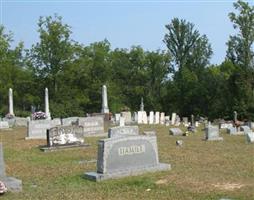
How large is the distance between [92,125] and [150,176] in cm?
1161

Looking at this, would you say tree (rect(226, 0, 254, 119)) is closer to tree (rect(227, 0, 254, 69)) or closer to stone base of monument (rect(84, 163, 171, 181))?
tree (rect(227, 0, 254, 69))

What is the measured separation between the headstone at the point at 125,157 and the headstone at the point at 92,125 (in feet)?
34.0

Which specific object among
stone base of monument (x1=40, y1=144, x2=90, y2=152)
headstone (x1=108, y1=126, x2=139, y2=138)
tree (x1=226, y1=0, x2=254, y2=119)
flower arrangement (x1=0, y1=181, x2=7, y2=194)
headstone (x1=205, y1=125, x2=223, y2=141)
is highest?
tree (x1=226, y1=0, x2=254, y2=119)

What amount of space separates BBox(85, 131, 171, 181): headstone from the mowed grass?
26 centimetres

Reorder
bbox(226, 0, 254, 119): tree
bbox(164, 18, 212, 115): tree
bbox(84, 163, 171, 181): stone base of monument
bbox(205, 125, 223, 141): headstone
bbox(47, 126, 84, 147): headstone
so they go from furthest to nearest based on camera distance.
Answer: bbox(164, 18, 212, 115): tree, bbox(226, 0, 254, 119): tree, bbox(205, 125, 223, 141): headstone, bbox(47, 126, 84, 147): headstone, bbox(84, 163, 171, 181): stone base of monument

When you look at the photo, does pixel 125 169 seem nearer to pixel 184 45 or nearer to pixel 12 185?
pixel 12 185

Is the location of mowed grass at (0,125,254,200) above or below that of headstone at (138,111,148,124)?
below

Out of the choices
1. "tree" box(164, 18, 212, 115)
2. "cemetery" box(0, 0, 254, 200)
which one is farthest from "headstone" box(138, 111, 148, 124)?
"tree" box(164, 18, 212, 115)

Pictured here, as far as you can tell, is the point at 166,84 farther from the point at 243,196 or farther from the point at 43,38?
the point at 243,196

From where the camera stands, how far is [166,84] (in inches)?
2295

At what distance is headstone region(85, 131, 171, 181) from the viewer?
10492 mm

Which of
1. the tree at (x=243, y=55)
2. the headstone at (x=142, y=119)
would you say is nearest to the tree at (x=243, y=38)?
the tree at (x=243, y=55)

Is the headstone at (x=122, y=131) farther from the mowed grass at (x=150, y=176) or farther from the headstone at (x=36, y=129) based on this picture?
the headstone at (x=36, y=129)

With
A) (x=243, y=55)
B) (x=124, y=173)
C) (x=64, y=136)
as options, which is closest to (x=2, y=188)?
(x=124, y=173)
